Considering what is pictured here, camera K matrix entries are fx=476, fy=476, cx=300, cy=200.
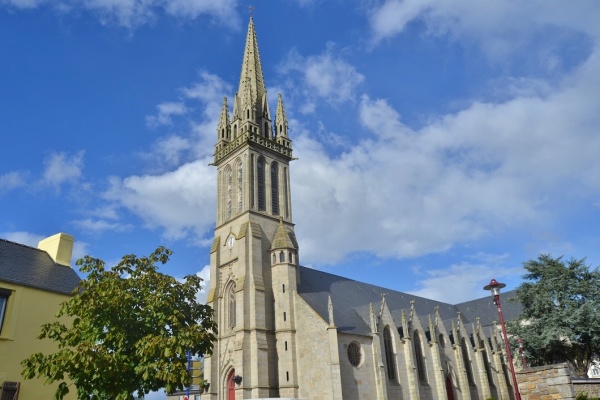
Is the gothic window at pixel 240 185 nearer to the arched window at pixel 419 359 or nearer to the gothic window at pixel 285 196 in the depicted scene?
the gothic window at pixel 285 196

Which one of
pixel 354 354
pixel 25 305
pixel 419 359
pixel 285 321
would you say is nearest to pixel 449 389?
pixel 419 359

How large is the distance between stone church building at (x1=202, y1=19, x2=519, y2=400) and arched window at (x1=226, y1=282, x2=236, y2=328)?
98 millimetres

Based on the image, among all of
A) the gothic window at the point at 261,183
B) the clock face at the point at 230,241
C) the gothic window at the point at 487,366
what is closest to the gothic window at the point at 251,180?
the gothic window at the point at 261,183

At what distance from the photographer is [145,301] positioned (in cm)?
1823

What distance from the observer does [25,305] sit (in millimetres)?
18406

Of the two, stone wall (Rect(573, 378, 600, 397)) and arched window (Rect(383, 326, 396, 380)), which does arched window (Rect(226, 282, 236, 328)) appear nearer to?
arched window (Rect(383, 326, 396, 380))

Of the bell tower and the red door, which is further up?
the bell tower

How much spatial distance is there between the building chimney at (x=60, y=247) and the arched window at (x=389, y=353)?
28491 millimetres

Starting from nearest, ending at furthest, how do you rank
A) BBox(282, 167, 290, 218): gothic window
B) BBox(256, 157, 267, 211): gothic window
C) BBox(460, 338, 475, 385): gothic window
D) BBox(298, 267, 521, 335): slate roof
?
1. BBox(298, 267, 521, 335): slate roof
2. BBox(256, 157, 267, 211): gothic window
3. BBox(282, 167, 290, 218): gothic window
4. BBox(460, 338, 475, 385): gothic window

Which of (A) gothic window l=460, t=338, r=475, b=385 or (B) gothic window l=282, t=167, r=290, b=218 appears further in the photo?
(A) gothic window l=460, t=338, r=475, b=385

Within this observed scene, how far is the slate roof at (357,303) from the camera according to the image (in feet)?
135

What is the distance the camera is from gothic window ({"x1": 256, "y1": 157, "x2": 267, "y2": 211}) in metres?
46.1

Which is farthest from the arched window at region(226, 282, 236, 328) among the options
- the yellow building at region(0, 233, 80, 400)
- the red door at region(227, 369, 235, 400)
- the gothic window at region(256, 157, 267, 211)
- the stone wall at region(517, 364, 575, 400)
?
the stone wall at region(517, 364, 575, 400)

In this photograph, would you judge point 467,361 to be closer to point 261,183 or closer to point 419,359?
point 419,359
